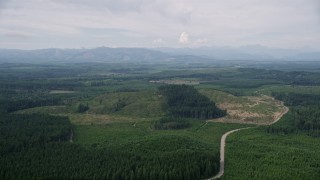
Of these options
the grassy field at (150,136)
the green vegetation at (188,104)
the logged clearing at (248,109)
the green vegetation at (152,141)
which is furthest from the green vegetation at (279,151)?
the green vegetation at (188,104)

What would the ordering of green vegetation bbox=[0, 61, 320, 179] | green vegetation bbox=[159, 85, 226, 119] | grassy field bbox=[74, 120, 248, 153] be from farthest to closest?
green vegetation bbox=[159, 85, 226, 119], grassy field bbox=[74, 120, 248, 153], green vegetation bbox=[0, 61, 320, 179]

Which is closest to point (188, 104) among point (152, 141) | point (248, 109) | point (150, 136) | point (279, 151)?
point (248, 109)

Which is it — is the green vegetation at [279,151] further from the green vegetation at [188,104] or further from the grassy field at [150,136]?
the green vegetation at [188,104]

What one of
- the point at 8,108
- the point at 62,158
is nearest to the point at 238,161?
the point at 62,158

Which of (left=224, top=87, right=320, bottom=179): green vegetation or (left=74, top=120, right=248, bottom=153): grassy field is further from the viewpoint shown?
(left=74, top=120, right=248, bottom=153): grassy field

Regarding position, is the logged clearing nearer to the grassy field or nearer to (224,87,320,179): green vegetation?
(224,87,320,179): green vegetation

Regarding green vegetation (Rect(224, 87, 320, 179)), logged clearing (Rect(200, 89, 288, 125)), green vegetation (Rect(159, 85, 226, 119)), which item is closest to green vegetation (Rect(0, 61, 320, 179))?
green vegetation (Rect(224, 87, 320, 179))

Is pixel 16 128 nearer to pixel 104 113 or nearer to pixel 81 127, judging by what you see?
pixel 81 127

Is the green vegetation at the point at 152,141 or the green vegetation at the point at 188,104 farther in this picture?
the green vegetation at the point at 188,104

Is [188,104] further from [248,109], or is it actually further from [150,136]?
[150,136]
